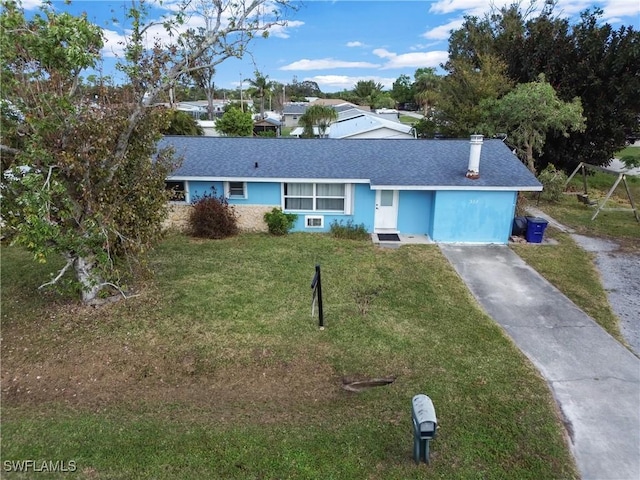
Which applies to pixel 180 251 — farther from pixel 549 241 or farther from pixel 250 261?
pixel 549 241

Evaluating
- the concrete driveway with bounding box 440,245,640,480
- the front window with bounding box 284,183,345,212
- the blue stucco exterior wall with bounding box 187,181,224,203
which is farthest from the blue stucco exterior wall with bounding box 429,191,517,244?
the blue stucco exterior wall with bounding box 187,181,224,203

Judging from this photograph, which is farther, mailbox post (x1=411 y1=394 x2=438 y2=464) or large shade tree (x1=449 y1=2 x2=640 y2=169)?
large shade tree (x1=449 y1=2 x2=640 y2=169)

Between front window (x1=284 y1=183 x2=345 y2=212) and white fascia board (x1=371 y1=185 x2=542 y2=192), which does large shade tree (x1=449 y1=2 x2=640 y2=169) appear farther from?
front window (x1=284 y1=183 x2=345 y2=212)

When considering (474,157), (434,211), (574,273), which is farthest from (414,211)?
(574,273)

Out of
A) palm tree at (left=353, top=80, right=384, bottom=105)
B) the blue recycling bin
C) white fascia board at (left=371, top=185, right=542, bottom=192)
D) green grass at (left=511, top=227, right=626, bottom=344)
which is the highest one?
palm tree at (left=353, top=80, right=384, bottom=105)

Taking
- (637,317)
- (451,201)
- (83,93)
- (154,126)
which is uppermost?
(83,93)

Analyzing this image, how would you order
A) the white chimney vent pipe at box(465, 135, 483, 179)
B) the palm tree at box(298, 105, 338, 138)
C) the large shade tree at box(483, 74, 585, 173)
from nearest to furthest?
1. the white chimney vent pipe at box(465, 135, 483, 179)
2. the large shade tree at box(483, 74, 585, 173)
3. the palm tree at box(298, 105, 338, 138)

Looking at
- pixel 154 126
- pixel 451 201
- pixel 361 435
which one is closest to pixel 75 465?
pixel 361 435

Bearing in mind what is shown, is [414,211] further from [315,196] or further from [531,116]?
[531,116]
